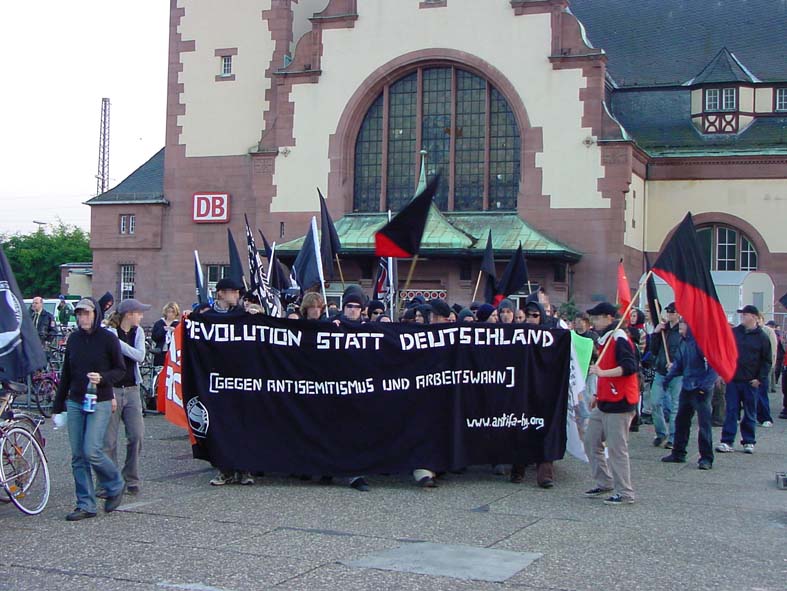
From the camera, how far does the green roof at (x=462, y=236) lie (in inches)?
1226

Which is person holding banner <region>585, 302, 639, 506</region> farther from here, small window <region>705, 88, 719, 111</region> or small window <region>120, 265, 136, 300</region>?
small window <region>120, 265, 136, 300</region>

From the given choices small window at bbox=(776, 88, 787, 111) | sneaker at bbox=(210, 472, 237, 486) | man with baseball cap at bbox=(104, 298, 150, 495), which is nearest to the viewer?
man with baseball cap at bbox=(104, 298, 150, 495)

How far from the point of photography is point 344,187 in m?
34.4

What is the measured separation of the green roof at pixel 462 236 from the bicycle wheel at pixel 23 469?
69.5 feet

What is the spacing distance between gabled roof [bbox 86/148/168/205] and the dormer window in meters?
18.2

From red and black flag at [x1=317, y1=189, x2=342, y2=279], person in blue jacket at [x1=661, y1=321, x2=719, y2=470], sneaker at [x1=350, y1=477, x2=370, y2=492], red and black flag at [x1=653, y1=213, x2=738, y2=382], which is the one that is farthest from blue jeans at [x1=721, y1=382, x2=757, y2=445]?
red and black flag at [x1=317, y1=189, x2=342, y2=279]

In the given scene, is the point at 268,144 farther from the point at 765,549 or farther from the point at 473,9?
the point at 765,549

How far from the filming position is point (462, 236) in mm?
31438

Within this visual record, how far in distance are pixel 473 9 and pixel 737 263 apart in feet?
37.1

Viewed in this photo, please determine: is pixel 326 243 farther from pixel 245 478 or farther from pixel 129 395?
pixel 129 395

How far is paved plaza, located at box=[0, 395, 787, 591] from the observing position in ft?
24.2

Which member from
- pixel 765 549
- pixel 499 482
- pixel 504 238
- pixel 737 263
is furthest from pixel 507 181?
pixel 765 549

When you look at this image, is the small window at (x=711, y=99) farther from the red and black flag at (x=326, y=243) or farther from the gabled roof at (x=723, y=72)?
the red and black flag at (x=326, y=243)

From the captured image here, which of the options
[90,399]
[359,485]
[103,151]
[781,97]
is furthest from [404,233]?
[103,151]
